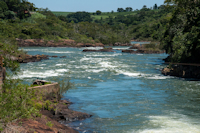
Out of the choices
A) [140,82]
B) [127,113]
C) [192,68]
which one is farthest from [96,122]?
[192,68]

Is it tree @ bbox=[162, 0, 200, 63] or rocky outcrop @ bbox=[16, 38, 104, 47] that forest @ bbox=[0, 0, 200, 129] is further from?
rocky outcrop @ bbox=[16, 38, 104, 47]

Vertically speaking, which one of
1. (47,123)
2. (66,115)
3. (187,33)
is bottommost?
(66,115)

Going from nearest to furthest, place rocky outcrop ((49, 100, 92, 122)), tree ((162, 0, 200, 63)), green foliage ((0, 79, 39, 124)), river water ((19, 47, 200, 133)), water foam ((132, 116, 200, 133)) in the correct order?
green foliage ((0, 79, 39, 124))
water foam ((132, 116, 200, 133))
river water ((19, 47, 200, 133))
rocky outcrop ((49, 100, 92, 122))
tree ((162, 0, 200, 63))

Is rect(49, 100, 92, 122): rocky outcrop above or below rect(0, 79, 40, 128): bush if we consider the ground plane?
below

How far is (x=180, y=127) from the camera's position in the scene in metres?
13.2

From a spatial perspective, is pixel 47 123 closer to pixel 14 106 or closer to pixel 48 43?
pixel 14 106

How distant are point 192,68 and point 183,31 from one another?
4.83 meters

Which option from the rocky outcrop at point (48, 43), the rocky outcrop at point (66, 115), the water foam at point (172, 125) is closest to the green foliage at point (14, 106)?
the rocky outcrop at point (66, 115)

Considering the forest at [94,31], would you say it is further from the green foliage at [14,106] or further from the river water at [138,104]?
the river water at [138,104]

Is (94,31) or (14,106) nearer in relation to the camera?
(14,106)

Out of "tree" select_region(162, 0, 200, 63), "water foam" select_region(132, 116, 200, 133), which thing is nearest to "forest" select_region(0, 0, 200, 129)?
"tree" select_region(162, 0, 200, 63)

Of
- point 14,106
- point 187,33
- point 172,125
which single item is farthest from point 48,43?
point 14,106

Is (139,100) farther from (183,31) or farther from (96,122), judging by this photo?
(183,31)

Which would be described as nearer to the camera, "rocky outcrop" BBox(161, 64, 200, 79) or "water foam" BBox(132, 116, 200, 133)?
"water foam" BBox(132, 116, 200, 133)
